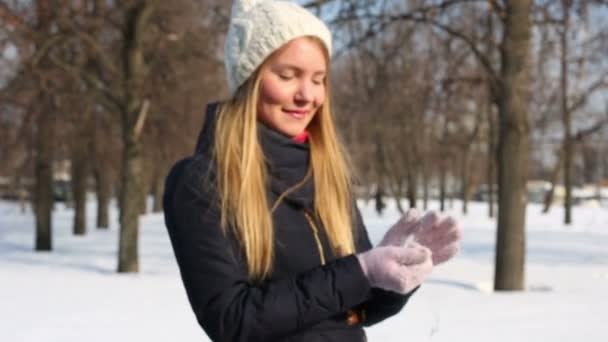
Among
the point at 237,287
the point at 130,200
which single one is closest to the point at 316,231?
the point at 237,287

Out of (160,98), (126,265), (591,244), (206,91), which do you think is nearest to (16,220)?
(206,91)

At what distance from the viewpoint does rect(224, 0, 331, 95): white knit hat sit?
1747 millimetres

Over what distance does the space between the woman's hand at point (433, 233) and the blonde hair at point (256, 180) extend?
0.45 feet

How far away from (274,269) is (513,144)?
797 cm

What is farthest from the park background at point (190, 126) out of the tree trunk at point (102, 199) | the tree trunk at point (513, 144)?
the tree trunk at point (102, 199)

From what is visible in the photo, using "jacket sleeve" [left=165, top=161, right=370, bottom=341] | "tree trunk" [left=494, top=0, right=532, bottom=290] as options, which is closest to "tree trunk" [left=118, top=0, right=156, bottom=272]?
"tree trunk" [left=494, top=0, right=532, bottom=290]

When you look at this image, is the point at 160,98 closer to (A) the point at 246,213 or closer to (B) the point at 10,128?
(B) the point at 10,128

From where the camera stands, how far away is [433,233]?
1804mm

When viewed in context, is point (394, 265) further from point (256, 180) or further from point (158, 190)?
point (158, 190)

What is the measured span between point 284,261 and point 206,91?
1578 cm

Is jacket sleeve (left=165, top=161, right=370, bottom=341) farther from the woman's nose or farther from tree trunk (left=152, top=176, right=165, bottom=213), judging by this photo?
tree trunk (left=152, top=176, right=165, bottom=213)

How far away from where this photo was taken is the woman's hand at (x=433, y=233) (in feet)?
5.85

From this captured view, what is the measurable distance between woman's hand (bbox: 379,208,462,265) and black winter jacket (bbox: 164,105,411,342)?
0.18m

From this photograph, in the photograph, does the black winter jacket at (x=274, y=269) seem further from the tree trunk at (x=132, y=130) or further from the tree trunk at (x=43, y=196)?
the tree trunk at (x=43, y=196)
